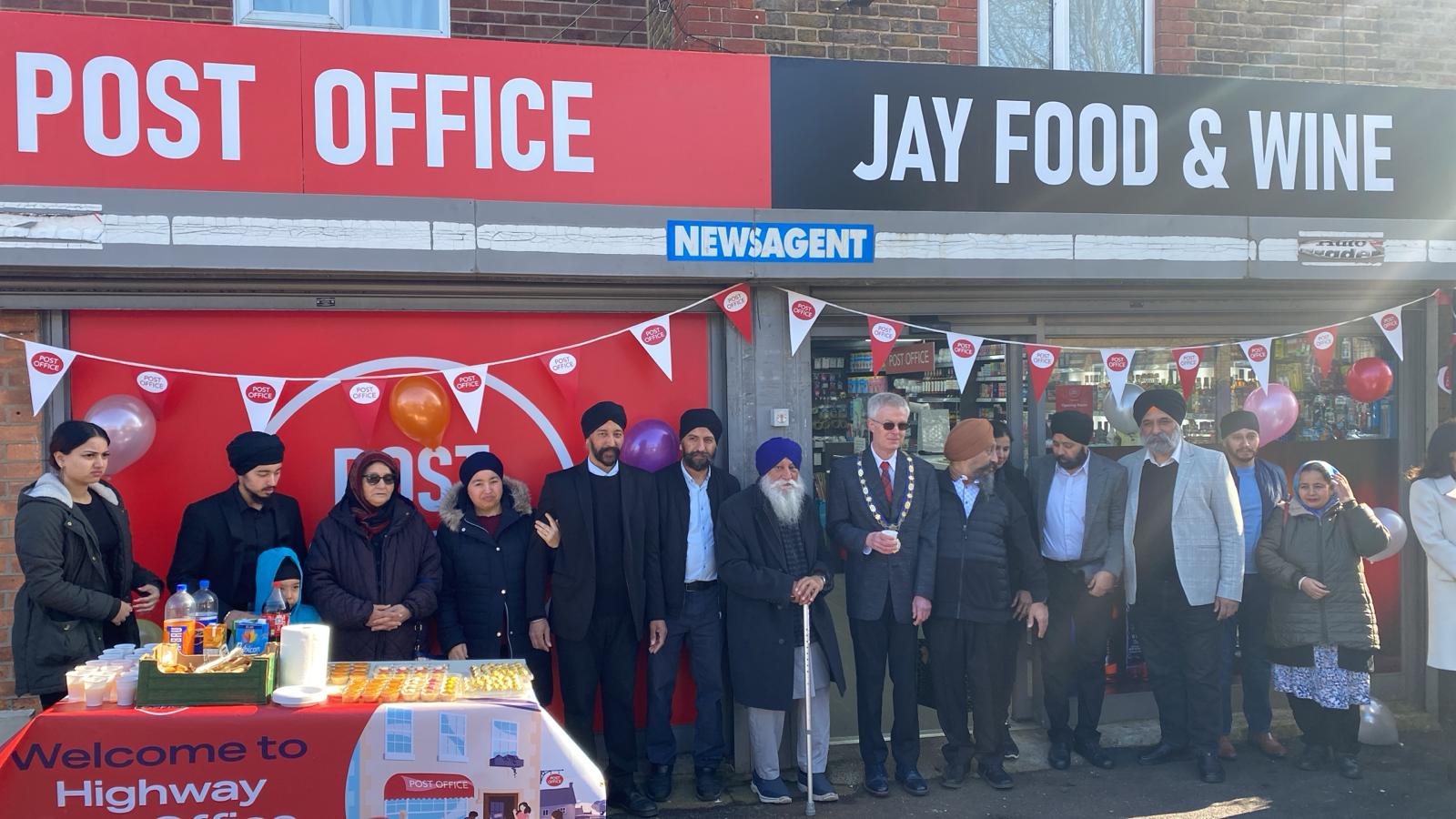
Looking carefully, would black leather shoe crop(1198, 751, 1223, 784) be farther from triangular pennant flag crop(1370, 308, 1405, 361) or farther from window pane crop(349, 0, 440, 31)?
window pane crop(349, 0, 440, 31)

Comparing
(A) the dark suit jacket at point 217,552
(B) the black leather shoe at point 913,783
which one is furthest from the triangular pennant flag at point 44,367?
(B) the black leather shoe at point 913,783

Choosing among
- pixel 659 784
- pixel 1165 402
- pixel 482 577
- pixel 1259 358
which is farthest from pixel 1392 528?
pixel 482 577

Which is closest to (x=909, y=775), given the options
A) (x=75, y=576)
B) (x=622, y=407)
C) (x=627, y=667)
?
(x=627, y=667)

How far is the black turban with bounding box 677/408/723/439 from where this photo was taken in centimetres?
550

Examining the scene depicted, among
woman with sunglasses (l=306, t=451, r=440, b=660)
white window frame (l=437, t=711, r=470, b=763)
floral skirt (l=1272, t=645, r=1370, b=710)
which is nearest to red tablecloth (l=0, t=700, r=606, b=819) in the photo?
white window frame (l=437, t=711, r=470, b=763)

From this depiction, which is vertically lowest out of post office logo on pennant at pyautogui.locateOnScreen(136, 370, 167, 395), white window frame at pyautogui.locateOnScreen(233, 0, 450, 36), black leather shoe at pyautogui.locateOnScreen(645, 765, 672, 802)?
black leather shoe at pyautogui.locateOnScreen(645, 765, 672, 802)

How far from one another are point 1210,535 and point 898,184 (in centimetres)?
256

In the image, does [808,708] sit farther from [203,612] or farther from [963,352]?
[203,612]

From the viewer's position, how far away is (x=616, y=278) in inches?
224

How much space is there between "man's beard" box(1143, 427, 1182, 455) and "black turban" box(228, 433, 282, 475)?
4.55 meters

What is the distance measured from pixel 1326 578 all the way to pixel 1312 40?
12.6 feet

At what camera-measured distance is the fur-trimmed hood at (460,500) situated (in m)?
5.25

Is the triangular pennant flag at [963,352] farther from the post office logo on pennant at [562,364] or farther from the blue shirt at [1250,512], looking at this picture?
the post office logo on pennant at [562,364]

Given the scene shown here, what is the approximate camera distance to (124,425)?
16.5 ft
